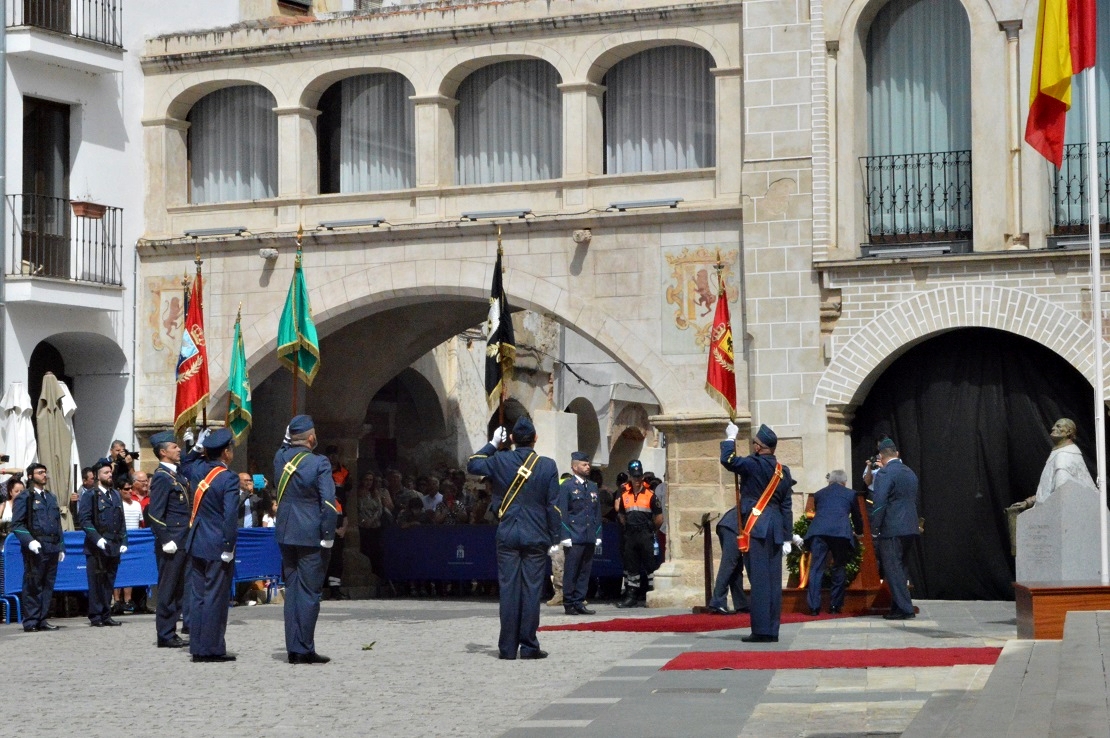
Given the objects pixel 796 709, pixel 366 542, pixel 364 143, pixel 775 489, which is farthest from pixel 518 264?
pixel 796 709

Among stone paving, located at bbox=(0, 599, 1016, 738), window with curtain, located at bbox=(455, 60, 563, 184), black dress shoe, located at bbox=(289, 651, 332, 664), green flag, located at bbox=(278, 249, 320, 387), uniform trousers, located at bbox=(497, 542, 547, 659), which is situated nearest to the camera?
stone paving, located at bbox=(0, 599, 1016, 738)

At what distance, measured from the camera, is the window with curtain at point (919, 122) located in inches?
866

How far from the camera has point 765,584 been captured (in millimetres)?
15195

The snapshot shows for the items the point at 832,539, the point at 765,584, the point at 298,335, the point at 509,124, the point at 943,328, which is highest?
the point at 509,124

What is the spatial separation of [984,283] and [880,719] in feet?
38.6

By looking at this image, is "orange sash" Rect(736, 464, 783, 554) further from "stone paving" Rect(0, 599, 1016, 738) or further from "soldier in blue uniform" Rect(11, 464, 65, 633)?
"soldier in blue uniform" Rect(11, 464, 65, 633)

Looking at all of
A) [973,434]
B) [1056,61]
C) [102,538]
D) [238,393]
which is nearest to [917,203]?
[973,434]

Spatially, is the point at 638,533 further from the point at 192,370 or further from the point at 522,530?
the point at 522,530

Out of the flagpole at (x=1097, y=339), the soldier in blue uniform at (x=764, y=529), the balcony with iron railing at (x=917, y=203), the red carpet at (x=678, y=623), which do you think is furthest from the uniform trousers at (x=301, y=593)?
the balcony with iron railing at (x=917, y=203)

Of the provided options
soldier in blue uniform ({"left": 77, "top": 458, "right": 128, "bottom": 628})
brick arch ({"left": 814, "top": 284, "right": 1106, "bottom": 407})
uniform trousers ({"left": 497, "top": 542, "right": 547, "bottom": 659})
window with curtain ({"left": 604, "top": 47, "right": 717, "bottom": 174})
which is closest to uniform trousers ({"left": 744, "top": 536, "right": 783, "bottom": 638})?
uniform trousers ({"left": 497, "top": 542, "right": 547, "bottom": 659})

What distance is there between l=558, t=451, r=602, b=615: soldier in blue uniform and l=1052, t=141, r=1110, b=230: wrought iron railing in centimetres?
585

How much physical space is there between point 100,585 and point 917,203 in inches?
388

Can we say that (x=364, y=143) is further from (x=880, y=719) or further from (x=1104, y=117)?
(x=880, y=719)

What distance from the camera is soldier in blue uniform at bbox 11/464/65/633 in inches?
732
